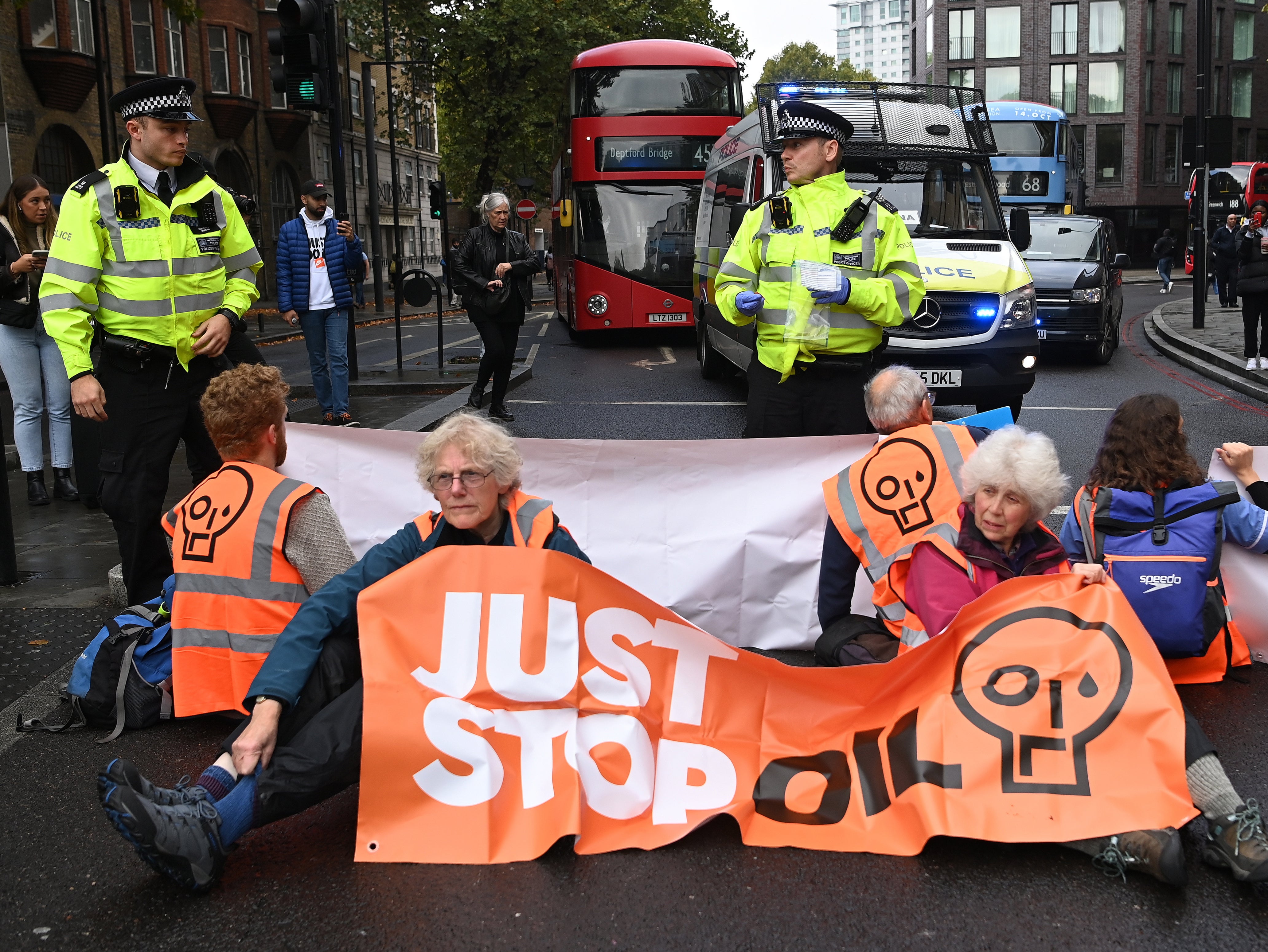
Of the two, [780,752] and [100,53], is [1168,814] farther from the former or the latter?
[100,53]

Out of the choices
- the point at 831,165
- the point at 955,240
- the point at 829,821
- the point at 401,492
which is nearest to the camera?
the point at 829,821

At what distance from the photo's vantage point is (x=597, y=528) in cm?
525

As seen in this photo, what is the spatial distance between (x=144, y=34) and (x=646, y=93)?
21750 millimetres

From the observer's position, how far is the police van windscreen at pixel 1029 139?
28969 millimetres

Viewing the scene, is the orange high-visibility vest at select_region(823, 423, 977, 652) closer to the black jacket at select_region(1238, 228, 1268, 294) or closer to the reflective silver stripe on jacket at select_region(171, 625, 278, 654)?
the reflective silver stripe on jacket at select_region(171, 625, 278, 654)

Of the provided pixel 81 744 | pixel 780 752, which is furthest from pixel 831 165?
pixel 81 744

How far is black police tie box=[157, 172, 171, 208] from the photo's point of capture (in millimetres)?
4977

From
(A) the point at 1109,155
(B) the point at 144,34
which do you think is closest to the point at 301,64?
(B) the point at 144,34

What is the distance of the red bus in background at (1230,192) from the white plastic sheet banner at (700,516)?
1207cm

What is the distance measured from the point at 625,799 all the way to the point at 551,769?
0.68ft

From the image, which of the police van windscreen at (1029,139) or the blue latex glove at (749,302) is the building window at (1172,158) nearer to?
the police van windscreen at (1029,139)

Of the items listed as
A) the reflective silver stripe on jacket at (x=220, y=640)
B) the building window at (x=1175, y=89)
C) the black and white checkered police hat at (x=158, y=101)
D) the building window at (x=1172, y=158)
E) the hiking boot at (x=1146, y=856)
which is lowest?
the hiking boot at (x=1146, y=856)

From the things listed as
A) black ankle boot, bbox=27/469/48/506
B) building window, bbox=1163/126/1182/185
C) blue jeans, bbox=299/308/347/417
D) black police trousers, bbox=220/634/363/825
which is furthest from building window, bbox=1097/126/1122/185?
black police trousers, bbox=220/634/363/825

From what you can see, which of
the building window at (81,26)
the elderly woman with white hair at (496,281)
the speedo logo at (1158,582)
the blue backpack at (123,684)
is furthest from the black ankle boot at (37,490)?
the building window at (81,26)
